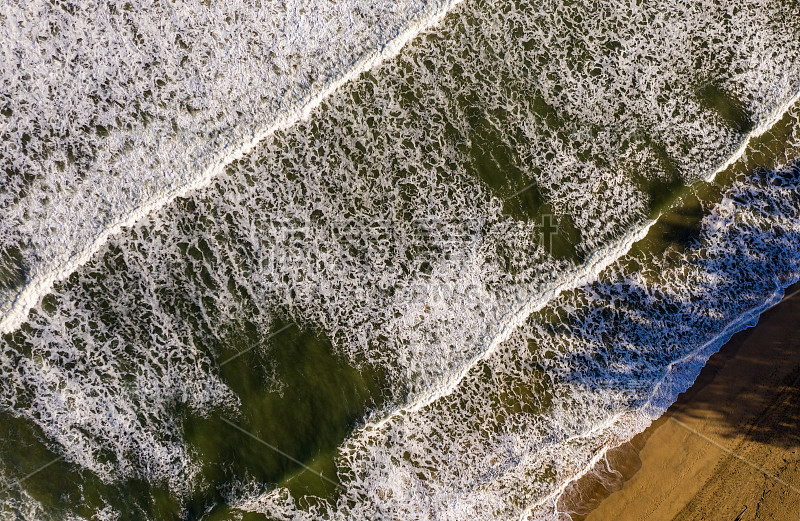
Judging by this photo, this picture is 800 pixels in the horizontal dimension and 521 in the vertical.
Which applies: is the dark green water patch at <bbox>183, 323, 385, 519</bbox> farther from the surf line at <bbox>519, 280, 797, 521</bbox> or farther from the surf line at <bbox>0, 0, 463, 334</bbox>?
the surf line at <bbox>519, 280, 797, 521</bbox>

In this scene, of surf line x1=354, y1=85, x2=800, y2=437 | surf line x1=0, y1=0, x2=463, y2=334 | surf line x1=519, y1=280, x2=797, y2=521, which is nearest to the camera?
surf line x1=0, y1=0, x2=463, y2=334

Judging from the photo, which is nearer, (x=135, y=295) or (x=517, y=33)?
(x=135, y=295)

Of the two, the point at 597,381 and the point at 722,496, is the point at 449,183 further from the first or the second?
the point at 722,496

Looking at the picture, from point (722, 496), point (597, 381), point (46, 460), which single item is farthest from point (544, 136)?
point (46, 460)

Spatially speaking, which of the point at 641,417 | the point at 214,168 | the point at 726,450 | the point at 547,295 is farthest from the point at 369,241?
the point at 726,450

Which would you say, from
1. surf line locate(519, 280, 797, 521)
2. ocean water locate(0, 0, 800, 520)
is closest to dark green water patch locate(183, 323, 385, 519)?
ocean water locate(0, 0, 800, 520)

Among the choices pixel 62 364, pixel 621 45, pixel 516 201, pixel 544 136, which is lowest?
pixel 516 201
